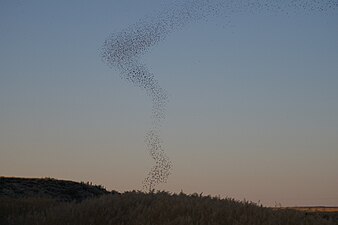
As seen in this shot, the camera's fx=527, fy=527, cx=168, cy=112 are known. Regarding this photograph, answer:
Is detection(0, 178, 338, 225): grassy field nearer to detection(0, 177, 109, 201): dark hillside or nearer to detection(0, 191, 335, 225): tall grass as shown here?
detection(0, 191, 335, 225): tall grass

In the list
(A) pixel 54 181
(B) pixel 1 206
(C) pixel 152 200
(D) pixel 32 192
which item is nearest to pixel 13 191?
(D) pixel 32 192

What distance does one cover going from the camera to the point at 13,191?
72.0 ft

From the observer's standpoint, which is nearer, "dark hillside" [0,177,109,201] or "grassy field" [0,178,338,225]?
"grassy field" [0,178,338,225]

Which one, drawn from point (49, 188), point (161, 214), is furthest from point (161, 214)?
point (49, 188)

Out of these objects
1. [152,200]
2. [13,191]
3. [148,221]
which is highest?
[13,191]

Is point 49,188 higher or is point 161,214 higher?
point 49,188

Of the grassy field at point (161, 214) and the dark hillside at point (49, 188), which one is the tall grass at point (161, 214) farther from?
the dark hillside at point (49, 188)

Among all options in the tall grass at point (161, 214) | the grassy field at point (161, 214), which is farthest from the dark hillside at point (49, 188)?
the tall grass at point (161, 214)

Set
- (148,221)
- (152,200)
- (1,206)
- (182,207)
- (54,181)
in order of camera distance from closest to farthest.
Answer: (148,221) → (182,207) → (152,200) → (1,206) → (54,181)

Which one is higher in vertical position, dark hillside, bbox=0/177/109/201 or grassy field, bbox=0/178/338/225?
dark hillside, bbox=0/177/109/201

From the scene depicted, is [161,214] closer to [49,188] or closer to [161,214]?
[161,214]

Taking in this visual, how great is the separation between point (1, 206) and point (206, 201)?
20.9 ft

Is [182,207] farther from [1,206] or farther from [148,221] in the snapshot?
[1,206]

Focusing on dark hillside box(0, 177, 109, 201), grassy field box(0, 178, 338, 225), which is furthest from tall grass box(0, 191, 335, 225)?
dark hillside box(0, 177, 109, 201)
